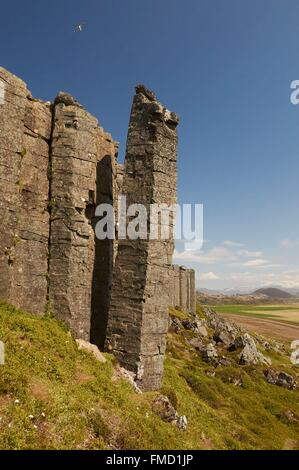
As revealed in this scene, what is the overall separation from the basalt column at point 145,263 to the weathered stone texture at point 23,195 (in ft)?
13.6

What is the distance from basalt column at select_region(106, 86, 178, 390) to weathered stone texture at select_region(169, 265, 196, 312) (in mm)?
42441

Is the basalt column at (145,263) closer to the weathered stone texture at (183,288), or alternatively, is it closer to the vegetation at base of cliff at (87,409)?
the vegetation at base of cliff at (87,409)

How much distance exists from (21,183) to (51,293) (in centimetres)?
586

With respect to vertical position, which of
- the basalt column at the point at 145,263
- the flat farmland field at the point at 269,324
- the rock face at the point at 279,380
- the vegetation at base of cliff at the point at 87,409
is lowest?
the flat farmland field at the point at 269,324

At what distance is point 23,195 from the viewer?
762 inches

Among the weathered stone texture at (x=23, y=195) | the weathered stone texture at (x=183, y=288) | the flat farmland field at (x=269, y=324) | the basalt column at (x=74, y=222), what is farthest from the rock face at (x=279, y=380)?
the flat farmland field at (x=269, y=324)

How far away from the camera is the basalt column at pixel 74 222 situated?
20000 mm

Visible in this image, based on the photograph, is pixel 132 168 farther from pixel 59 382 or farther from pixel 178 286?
pixel 178 286

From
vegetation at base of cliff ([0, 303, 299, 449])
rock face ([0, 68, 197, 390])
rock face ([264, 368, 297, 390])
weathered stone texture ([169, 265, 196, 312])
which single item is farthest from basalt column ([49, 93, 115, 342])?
weathered stone texture ([169, 265, 196, 312])

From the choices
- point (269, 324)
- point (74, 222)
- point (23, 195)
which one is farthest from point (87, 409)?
point (269, 324)

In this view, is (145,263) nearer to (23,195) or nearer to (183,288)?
(23,195)

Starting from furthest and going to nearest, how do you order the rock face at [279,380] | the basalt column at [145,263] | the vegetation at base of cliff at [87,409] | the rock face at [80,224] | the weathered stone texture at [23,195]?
1. the rock face at [279,380]
2. the basalt column at [145,263]
3. the rock face at [80,224]
4. the weathered stone texture at [23,195]
5. the vegetation at base of cliff at [87,409]

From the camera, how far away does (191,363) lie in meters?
33.3

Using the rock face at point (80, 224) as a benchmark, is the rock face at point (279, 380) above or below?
below
